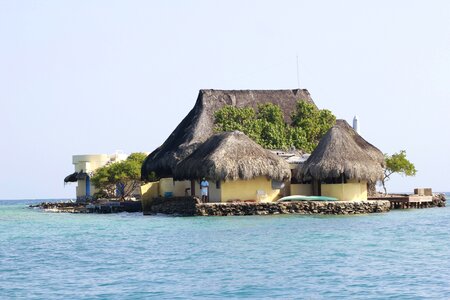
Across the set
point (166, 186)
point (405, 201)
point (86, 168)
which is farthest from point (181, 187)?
point (86, 168)

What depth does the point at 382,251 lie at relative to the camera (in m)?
19.5

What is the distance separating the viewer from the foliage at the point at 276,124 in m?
42.1

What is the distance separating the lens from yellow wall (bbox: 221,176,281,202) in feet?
111

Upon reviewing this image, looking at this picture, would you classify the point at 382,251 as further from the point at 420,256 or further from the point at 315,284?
the point at 315,284

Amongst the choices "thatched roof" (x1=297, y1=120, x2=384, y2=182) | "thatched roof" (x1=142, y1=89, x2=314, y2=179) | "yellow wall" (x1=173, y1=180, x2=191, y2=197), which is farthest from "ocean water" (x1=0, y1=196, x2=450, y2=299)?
"thatched roof" (x1=142, y1=89, x2=314, y2=179)

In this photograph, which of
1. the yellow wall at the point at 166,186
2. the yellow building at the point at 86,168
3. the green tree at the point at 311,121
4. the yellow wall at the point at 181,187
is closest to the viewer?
the yellow wall at the point at 181,187

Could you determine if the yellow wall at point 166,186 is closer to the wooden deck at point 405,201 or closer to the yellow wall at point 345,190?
the yellow wall at point 345,190

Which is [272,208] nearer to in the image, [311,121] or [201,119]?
[201,119]

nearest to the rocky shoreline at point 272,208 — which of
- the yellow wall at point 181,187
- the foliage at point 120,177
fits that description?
the yellow wall at point 181,187

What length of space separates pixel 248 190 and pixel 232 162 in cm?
152

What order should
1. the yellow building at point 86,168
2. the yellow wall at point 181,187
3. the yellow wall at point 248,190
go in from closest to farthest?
1. the yellow wall at point 248,190
2. the yellow wall at point 181,187
3. the yellow building at point 86,168

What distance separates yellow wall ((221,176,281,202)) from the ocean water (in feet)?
18.4

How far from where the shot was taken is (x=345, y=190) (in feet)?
112

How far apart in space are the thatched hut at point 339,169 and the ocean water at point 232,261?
520 cm
